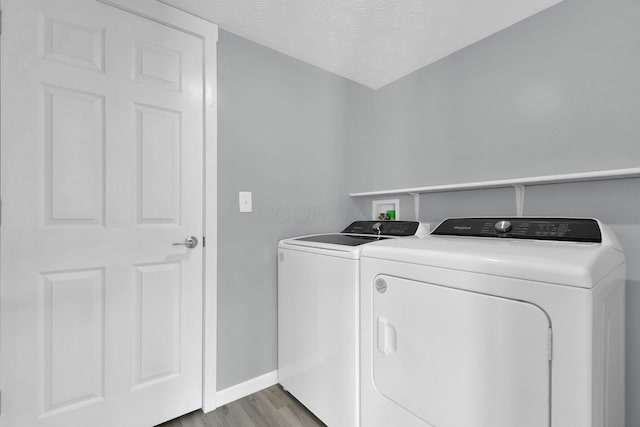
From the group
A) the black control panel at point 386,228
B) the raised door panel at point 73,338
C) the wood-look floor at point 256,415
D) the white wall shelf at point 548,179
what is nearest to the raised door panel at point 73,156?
the raised door panel at point 73,338

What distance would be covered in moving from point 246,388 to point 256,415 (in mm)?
191

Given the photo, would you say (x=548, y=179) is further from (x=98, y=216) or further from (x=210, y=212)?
(x=98, y=216)

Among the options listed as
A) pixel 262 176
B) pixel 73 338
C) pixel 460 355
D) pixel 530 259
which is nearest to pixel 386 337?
pixel 460 355

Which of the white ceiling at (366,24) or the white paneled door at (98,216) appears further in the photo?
the white ceiling at (366,24)

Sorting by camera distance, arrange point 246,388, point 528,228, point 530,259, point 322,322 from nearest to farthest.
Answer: point 530,259, point 528,228, point 322,322, point 246,388

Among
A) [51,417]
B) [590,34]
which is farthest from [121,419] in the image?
[590,34]

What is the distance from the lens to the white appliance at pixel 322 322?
1.28 metres

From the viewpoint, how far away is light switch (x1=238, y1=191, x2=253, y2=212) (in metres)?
1.68

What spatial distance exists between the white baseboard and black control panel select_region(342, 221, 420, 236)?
1.09m

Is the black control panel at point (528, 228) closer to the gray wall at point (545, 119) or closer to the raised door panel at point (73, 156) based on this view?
the gray wall at point (545, 119)

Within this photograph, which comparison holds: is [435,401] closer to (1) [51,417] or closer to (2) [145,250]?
(2) [145,250]

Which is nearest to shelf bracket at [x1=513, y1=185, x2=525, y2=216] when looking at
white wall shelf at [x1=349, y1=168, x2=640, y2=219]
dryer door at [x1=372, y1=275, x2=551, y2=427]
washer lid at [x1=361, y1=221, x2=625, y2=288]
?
white wall shelf at [x1=349, y1=168, x2=640, y2=219]

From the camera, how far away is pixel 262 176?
1.77 m

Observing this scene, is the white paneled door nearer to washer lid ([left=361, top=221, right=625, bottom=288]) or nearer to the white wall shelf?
washer lid ([left=361, top=221, right=625, bottom=288])
